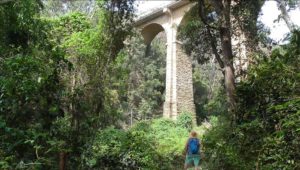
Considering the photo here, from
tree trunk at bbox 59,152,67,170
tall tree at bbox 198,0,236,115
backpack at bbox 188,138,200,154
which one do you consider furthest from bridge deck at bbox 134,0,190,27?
tree trunk at bbox 59,152,67,170

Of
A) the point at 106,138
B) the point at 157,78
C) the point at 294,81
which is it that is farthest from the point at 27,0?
the point at 157,78

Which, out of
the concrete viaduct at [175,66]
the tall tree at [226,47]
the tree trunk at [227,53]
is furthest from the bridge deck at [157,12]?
the tree trunk at [227,53]

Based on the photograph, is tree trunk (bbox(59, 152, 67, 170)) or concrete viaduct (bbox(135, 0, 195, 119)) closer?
tree trunk (bbox(59, 152, 67, 170))

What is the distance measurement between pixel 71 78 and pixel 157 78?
19.3 m

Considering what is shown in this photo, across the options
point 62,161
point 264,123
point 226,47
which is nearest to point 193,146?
point 264,123

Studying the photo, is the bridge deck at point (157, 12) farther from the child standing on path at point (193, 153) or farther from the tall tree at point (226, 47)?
the child standing on path at point (193, 153)

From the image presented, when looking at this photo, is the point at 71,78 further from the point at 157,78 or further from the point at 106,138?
the point at 157,78

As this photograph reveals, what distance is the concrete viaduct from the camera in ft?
68.3

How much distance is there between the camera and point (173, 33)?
22453 millimetres

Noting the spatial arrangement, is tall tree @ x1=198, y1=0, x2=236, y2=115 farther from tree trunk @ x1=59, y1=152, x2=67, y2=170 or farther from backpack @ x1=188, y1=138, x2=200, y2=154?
tree trunk @ x1=59, y1=152, x2=67, y2=170

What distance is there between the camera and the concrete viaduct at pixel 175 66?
20828mm

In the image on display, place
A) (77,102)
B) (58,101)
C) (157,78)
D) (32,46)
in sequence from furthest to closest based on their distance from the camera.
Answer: (157,78) < (32,46) < (77,102) < (58,101)

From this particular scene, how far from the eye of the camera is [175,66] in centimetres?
2155

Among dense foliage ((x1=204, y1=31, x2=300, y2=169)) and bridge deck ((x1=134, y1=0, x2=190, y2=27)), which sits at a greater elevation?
bridge deck ((x1=134, y1=0, x2=190, y2=27))
